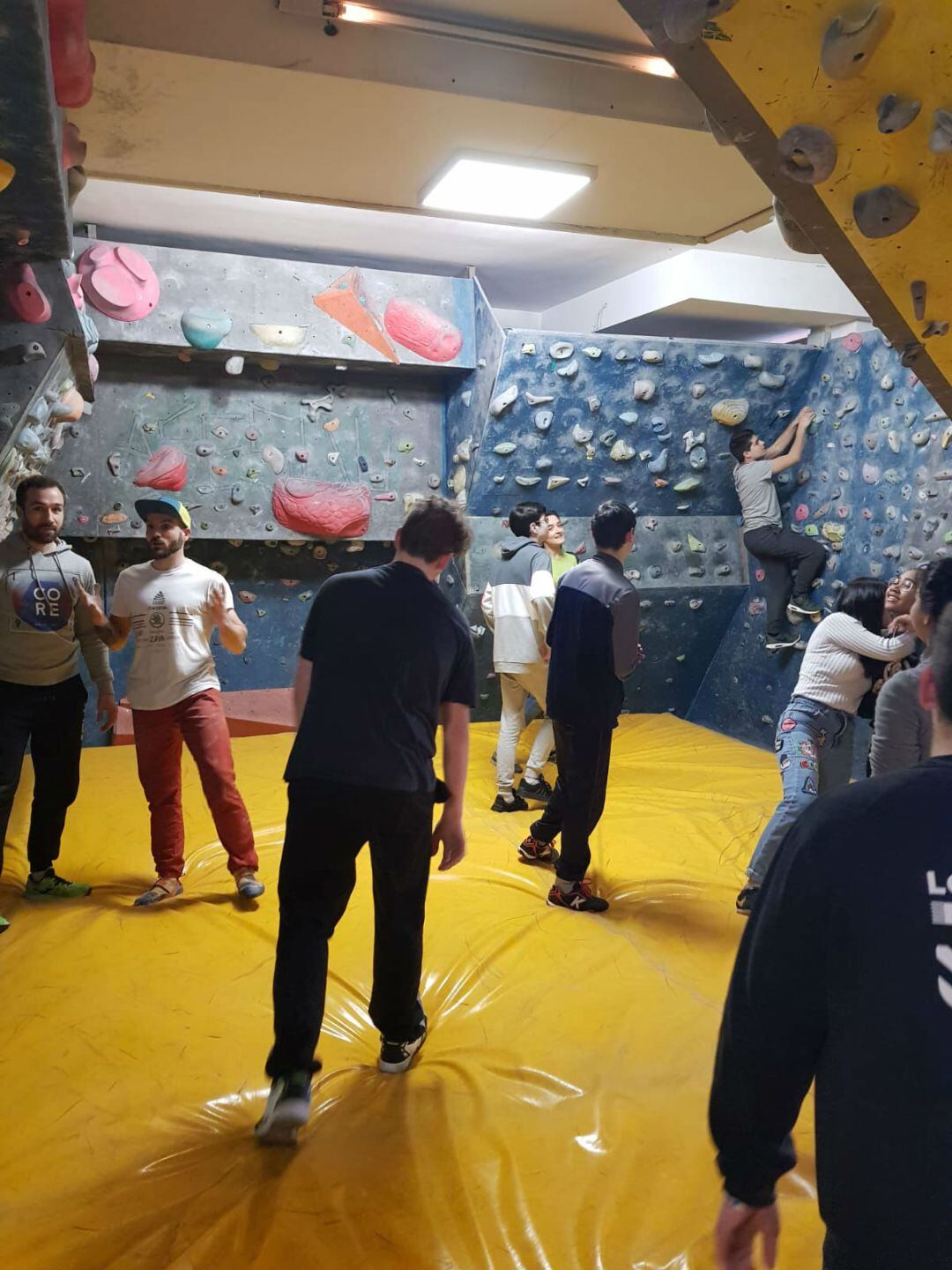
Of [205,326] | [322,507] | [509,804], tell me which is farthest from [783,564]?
[205,326]

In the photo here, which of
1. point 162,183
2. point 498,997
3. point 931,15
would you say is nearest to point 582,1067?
point 498,997

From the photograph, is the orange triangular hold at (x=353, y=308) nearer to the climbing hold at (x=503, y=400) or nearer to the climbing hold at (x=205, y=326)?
the climbing hold at (x=205, y=326)

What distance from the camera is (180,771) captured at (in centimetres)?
306

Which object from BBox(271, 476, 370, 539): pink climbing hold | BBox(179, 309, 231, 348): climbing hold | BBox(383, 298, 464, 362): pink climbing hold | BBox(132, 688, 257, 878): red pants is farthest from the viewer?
BBox(271, 476, 370, 539): pink climbing hold

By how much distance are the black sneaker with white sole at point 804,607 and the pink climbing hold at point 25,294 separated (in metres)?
4.50

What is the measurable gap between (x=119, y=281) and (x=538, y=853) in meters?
3.75

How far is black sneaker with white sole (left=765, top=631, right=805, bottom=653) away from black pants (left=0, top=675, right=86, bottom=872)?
4236mm

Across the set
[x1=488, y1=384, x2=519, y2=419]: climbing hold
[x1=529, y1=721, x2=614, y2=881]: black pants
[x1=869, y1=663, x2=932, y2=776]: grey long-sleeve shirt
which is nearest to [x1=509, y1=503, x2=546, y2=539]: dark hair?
[x1=488, y1=384, x2=519, y2=419]: climbing hold

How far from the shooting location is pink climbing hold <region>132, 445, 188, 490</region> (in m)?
5.16

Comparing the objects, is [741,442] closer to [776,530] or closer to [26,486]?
[776,530]

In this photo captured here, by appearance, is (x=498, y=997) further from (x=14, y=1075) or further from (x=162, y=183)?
(x=162, y=183)

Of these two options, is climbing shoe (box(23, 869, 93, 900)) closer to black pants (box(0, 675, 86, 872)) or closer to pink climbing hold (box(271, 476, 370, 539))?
black pants (box(0, 675, 86, 872))

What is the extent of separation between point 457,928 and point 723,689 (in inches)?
151

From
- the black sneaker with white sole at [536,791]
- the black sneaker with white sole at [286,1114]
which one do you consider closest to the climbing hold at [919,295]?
the black sneaker with white sole at [286,1114]
